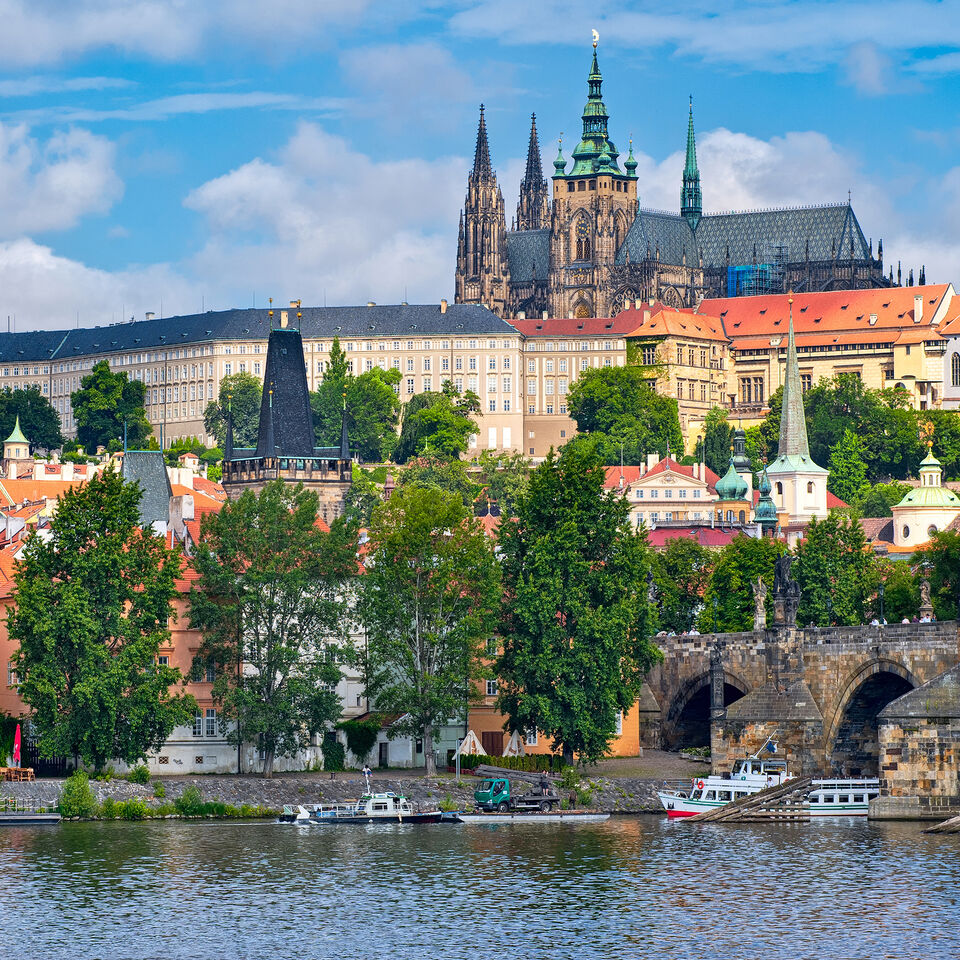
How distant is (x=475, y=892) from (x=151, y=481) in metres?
56.9

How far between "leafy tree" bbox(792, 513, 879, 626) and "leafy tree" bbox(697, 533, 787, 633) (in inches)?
60.0

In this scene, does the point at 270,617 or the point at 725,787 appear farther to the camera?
the point at 270,617

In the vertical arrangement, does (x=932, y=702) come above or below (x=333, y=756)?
above

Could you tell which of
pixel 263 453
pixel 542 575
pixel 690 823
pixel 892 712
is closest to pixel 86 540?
pixel 542 575

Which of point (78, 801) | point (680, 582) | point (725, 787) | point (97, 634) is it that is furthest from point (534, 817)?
point (680, 582)

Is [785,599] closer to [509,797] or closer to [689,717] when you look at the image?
[689,717]

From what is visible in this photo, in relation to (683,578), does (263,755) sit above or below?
below

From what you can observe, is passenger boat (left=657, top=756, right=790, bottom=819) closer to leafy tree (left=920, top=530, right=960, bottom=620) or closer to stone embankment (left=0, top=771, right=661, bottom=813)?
stone embankment (left=0, top=771, right=661, bottom=813)

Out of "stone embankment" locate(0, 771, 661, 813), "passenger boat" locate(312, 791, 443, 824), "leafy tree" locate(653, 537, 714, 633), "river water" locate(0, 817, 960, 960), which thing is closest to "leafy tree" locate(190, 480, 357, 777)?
"stone embankment" locate(0, 771, 661, 813)

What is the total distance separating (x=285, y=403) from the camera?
14225 cm

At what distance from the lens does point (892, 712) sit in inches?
3113

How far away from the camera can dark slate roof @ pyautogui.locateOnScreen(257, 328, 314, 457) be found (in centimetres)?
14000

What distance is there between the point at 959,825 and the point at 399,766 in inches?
923

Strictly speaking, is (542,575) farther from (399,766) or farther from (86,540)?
(86,540)
